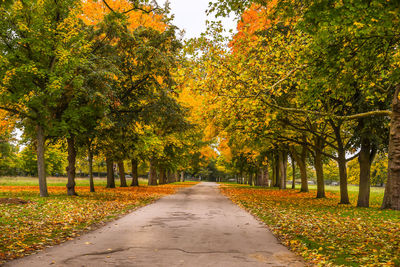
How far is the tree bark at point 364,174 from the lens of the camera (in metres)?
16.0

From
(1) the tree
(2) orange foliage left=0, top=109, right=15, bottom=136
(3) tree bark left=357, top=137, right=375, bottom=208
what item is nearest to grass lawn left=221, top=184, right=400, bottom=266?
(3) tree bark left=357, top=137, right=375, bottom=208

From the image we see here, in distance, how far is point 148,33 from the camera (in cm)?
1927

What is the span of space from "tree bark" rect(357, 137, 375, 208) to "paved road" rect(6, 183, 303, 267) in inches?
365

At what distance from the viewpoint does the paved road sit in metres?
5.46

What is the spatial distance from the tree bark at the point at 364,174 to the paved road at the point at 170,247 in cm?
927

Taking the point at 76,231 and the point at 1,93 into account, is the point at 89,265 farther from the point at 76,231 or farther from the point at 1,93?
the point at 1,93

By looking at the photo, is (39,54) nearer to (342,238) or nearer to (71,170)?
(71,170)

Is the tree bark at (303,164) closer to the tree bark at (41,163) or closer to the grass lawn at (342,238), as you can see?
the grass lawn at (342,238)

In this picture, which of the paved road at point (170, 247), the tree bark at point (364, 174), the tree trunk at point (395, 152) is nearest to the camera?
the paved road at point (170, 247)

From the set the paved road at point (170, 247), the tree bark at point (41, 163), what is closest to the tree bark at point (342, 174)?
the paved road at point (170, 247)

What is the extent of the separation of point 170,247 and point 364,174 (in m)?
13.5

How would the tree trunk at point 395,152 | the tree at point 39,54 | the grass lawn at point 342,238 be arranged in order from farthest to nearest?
the tree at point 39,54 < the tree trunk at point 395,152 < the grass lawn at point 342,238

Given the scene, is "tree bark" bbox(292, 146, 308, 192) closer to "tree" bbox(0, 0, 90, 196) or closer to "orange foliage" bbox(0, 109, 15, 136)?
"tree" bbox(0, 0, 90, 196)

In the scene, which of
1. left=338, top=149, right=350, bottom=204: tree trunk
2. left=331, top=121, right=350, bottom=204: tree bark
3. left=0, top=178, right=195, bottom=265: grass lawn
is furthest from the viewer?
left=338, top=149, right=350, bottom=204: tree trunk
